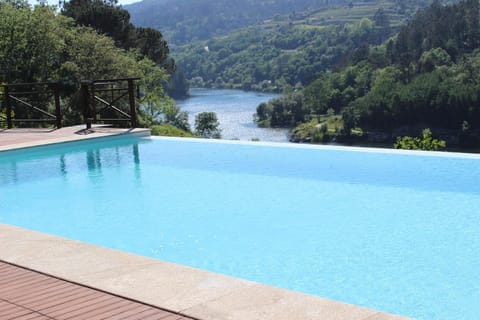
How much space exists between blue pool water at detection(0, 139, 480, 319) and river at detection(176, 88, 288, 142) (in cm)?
4830

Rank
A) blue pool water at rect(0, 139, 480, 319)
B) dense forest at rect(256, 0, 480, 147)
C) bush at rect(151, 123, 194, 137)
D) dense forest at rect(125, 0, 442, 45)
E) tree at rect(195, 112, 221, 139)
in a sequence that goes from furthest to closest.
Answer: dense forest at rect(125, 0, 442, 45), dense forest at rect(256, 0, 480, 147), tree at rect(195, 112, 221, 139), bush at rect(151, 123, 194, 137), blue pool water at rect(0, 139, 480, 319)

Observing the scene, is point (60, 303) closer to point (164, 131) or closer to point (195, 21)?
point (164, 131)

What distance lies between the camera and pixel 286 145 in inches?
346

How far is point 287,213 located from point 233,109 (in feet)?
268

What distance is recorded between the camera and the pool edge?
263 centimetres

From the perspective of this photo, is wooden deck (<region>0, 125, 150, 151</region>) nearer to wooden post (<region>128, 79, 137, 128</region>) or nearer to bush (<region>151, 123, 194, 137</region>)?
wooden post (<region>128, 79, 137, 128</region>)

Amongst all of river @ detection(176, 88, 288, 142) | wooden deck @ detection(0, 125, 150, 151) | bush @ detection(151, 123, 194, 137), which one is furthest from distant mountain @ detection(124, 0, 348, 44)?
wooden deck @ detection(0, 125, 150, 151)

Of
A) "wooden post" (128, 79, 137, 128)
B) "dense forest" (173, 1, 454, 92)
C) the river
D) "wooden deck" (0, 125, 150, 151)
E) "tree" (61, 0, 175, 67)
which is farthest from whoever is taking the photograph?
"dense forest" (173, 1, 454, 92)

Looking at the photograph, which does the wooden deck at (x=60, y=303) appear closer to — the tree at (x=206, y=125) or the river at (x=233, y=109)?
the tree at (x=206, y=125)

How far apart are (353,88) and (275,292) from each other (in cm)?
8725

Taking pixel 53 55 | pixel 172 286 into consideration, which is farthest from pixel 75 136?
pixel 53 55

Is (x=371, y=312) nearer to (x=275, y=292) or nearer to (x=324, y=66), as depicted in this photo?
(x=275, y=292)

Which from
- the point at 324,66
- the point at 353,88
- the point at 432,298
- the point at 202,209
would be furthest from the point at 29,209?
the point at 324,66

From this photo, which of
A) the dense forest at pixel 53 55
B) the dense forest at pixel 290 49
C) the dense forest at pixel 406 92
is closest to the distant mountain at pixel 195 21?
the dense forest at pixel 290 49
